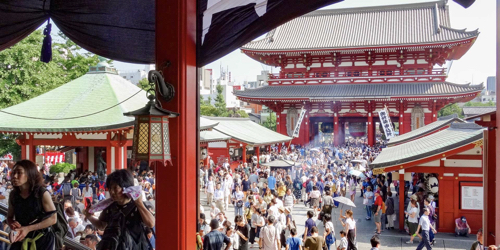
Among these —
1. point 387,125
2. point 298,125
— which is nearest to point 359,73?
point 298,125

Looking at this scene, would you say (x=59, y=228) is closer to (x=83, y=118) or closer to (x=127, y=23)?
(x=127, y=23)

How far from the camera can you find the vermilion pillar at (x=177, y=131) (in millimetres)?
3088

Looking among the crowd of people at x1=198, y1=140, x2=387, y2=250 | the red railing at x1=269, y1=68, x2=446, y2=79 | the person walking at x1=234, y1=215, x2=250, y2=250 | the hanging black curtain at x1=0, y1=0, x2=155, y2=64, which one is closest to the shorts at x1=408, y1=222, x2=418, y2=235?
the crowd of people at x1=198, y1=140, x2=387, y2=250

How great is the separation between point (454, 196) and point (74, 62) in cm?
1772

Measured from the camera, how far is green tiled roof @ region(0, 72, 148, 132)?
39.4ft

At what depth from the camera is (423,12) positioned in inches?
1329

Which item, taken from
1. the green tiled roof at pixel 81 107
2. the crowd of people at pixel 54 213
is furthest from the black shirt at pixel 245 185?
the crowd of people at pixel 54 213

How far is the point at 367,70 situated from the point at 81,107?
22.8 m

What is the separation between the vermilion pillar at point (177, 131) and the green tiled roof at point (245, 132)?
1743cm

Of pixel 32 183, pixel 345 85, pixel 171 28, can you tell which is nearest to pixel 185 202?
pixel 32 183

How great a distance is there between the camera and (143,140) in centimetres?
310

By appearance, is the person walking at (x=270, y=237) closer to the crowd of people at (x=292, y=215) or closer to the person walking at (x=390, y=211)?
the crowd of people at (x=292, y=215)

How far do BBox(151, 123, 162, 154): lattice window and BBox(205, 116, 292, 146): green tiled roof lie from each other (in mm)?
17606

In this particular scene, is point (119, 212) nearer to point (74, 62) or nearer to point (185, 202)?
point (185, 202)
